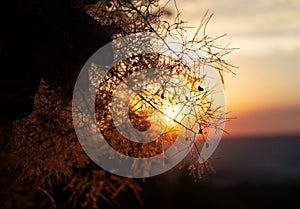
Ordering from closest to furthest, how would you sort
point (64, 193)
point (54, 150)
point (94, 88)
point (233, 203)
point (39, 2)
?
point (39, 2) < point (94, 88) < point (54, 150) < point (64, 193) < point (233, 203)

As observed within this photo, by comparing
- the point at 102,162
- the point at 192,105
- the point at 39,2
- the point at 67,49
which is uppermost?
the point at 39,2

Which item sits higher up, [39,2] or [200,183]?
[39,2]

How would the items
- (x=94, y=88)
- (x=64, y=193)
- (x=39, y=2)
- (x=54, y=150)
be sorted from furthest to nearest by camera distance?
(x=64, y=193)
(x=54, y=150)
(x=94, y=88)
(x=39, y=2)

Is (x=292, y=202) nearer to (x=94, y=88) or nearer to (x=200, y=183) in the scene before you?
(x=200, y=183)

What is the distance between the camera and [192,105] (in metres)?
1.60

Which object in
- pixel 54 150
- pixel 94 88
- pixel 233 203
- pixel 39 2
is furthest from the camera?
pixel 233 203

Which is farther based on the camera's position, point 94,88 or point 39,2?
point 94,88

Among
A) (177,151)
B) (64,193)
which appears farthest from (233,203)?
(177,151)

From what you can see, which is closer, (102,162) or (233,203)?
(102,162)

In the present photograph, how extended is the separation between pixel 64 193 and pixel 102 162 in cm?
72

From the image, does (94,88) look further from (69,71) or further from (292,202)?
(292,202)

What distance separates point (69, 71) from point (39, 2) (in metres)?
0.18

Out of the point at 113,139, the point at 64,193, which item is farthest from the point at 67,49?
the point at 64,193

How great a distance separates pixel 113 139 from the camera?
63.1 inches
